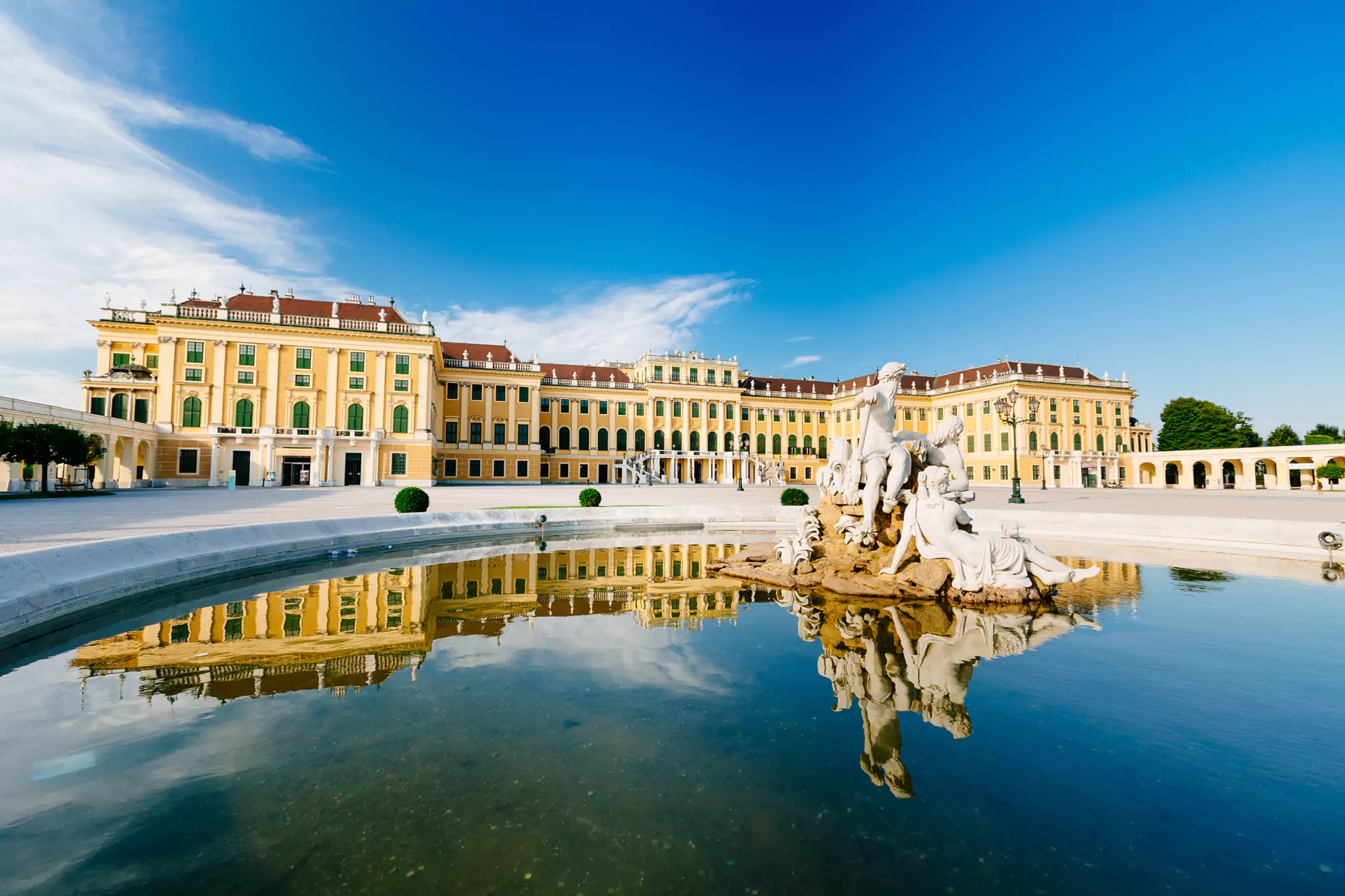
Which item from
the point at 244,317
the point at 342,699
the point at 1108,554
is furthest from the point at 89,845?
the point at 244,317

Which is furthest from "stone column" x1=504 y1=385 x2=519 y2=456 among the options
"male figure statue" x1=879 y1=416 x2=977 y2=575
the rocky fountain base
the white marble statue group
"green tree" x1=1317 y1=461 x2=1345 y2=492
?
"green tree" x1=1317 y1=461 x2=1345 y2=492

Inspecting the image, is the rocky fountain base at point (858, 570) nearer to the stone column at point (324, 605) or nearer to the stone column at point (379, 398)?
the stone column at point (324, 605)

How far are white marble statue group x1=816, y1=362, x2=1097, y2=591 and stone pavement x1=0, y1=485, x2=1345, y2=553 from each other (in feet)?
31.6

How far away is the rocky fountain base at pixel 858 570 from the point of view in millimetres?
7320

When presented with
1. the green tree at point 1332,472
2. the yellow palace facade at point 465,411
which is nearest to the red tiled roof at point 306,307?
the yellow palace facade at point 465,411

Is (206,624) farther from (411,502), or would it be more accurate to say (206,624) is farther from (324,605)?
(411,502)

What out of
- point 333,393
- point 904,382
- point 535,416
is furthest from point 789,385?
point 333,393

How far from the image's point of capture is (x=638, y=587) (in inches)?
336

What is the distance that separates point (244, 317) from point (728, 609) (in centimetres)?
4149

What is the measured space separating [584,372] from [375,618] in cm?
5412

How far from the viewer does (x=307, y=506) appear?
19.7m

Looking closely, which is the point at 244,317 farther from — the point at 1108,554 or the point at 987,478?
the point at 987,478

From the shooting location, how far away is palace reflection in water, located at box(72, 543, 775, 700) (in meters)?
4.77

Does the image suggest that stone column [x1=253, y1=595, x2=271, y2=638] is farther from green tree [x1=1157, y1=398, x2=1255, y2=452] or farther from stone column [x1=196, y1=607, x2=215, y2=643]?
green tree [x1=1157, y1=398, x2=1255, y2=452]
